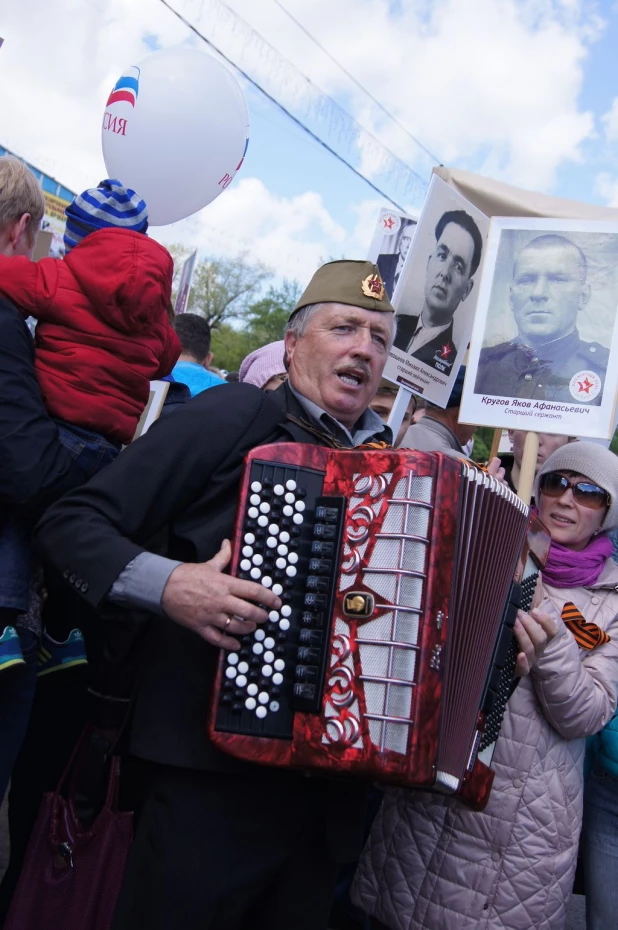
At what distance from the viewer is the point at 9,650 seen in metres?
1.96

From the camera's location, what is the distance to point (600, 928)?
267 centimetres

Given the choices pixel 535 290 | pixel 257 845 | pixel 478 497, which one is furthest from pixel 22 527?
pixel 535 290

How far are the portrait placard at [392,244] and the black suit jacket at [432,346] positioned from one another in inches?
43.8

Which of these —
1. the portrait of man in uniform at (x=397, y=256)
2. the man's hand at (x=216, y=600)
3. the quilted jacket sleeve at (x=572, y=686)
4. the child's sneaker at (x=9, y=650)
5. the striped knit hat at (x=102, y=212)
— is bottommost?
the child's sneaker at (x=9, y=650)

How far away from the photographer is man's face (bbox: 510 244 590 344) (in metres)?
3.10

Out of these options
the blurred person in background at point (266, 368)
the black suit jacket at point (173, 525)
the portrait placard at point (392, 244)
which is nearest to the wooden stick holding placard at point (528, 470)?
the blurred person in background at point (266, 368)

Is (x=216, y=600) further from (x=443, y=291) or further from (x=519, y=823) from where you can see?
(x=443, y=291)

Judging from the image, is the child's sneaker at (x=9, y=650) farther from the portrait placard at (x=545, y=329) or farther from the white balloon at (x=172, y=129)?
the white balloon at (x=172, y=129)

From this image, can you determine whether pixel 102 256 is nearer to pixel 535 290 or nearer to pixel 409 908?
pixel 535 290

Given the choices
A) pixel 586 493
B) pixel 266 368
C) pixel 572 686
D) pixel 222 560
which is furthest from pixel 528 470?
pixel 222 560

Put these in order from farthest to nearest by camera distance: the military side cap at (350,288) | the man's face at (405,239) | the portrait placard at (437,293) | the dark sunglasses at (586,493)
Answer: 1. the man's face at (405,239)
2. the portrait placard at (437,293)
3. the dark sunglasses at (586,493)
4. the military side cap at (350,288)

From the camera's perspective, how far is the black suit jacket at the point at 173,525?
69.6 inches

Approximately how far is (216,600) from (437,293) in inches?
90.9

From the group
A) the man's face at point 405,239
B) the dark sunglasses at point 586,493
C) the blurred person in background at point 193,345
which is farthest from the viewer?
the man's face at point 405,239
